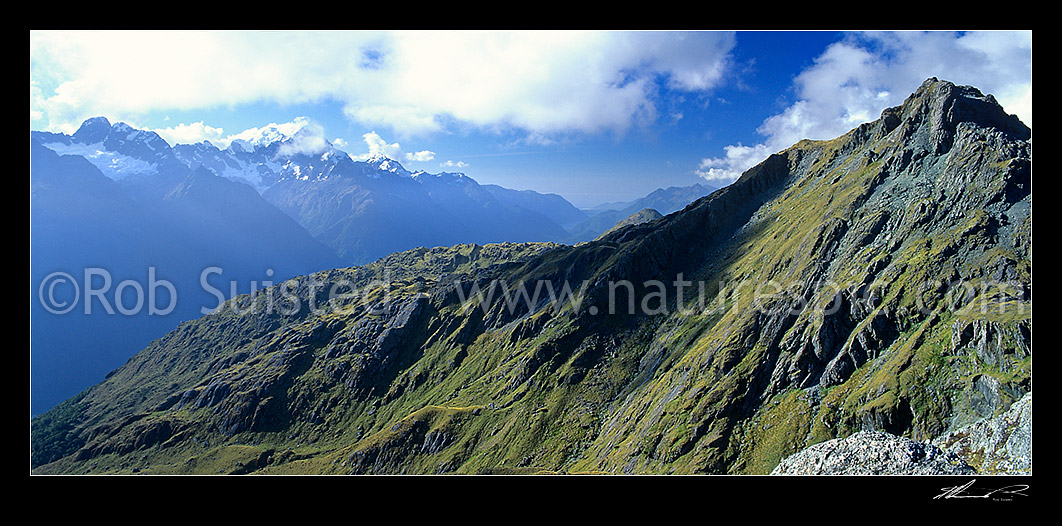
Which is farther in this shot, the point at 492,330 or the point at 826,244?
the point at 492,330

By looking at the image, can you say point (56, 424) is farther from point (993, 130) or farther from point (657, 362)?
point (993, 130)

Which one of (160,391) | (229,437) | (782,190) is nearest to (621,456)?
(782,190)
